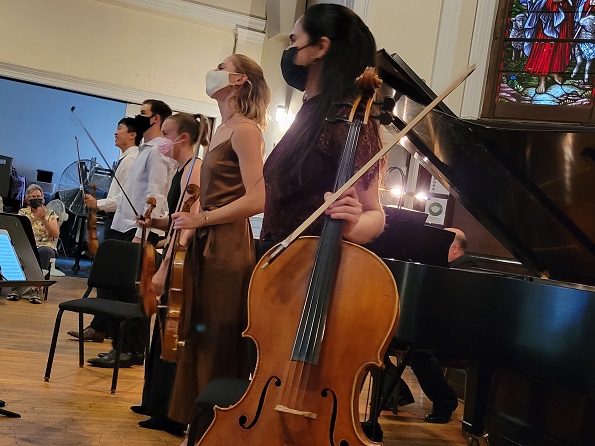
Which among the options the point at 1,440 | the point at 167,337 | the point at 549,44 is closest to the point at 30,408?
the point at 1,440

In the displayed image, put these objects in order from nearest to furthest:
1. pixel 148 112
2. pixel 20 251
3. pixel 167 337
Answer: pixel 167 337, pixel 20 251, pixel 148 112

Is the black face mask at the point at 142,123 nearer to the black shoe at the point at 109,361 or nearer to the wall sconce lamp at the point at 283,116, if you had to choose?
the black shoe at the point at 109,361

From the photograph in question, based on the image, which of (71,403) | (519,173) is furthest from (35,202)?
(519,173)

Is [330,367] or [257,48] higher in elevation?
[257,48]

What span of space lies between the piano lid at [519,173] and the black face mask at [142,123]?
6.13 feet

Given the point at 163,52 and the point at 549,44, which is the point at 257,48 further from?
the point at 549,44

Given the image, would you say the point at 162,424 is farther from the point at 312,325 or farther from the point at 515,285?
the point at 312,325

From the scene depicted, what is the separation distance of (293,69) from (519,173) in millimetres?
1476

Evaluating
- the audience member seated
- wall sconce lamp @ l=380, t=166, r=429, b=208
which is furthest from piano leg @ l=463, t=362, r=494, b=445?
the audience member seated

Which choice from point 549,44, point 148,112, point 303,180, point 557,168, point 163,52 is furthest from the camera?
Result: point 163,52

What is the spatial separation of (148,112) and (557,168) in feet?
8.33

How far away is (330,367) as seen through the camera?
1.54m

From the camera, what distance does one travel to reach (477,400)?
2.79 metres

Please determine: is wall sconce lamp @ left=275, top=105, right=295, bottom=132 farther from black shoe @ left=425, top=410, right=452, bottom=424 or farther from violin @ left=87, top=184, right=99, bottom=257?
black shoe @ left=425, top=410, right=452, bottom=424
